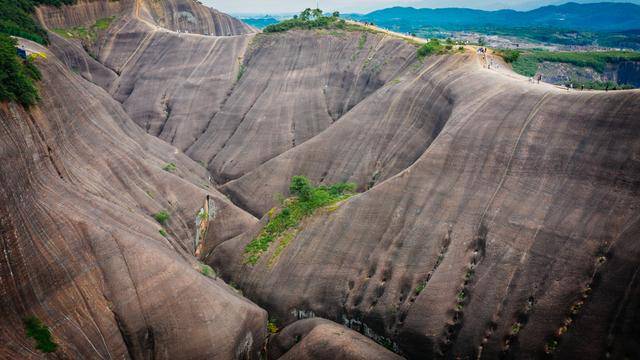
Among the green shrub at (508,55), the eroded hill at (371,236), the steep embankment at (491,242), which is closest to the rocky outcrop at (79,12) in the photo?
the eroded hill at (371,236)

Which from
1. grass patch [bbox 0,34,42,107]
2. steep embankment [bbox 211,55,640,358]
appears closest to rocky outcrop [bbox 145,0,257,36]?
grass patch [bbox 0,34,42,107]

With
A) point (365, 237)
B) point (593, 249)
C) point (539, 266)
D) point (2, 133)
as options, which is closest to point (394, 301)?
point (365, 237)

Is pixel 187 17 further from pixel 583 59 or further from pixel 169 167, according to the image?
pixel 583 59

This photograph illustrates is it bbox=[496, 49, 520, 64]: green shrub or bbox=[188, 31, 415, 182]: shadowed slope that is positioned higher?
bbox=[496, 49, 520, 64]: green shrub

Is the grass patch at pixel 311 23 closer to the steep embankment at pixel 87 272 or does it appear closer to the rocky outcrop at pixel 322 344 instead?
the steep embankment at pixel 87 272

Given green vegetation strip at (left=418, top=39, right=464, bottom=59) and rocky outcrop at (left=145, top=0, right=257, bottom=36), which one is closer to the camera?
green vegetation strip at (left=418, top=39, right=464, bottom=59)

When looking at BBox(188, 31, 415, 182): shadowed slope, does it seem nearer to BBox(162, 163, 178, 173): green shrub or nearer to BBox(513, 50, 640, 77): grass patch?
BBox(162, 163, 178, 173): green shrub

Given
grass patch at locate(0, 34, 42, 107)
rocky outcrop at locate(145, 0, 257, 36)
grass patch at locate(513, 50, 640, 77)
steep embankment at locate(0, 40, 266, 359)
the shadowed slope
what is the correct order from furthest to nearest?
rocky outcrop at locate(145, 0, 257, 36)
grass patch at locate(513, 50, 640, 77)
the shadowed slope
grass patch at locate(0, 34, 42, 107)
steep embankment at locate(0, 40, 266, 359)
